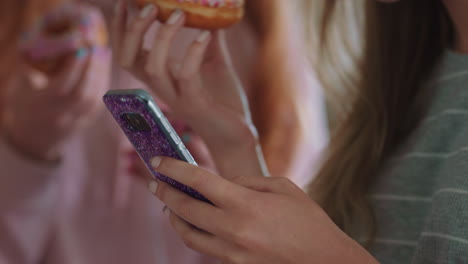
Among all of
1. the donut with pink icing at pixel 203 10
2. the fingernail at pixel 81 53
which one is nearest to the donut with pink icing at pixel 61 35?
the fingernail at pixel 81 53

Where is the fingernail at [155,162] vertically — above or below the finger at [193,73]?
above

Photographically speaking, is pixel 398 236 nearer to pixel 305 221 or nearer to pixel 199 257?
pixel 305 221

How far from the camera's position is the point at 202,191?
0.43m

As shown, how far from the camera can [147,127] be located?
45 centimetres

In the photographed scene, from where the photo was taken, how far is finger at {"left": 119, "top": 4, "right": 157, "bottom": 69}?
2.42 feet

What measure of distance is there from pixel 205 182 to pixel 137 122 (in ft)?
0.25

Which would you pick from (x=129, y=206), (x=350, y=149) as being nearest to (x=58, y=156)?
(x=129, y=206)

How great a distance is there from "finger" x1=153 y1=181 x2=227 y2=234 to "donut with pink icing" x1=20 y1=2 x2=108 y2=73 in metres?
0.73

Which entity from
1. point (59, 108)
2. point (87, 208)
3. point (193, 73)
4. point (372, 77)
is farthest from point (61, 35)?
point (372, 77)

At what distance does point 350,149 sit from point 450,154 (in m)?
0.19

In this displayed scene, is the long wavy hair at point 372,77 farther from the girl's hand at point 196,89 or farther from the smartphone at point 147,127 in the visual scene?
the smartphone at point 147,127

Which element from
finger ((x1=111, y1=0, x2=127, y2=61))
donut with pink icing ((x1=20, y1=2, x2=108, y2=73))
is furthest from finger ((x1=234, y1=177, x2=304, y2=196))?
donut with pink icing ((x1=20, y1=2, x2=108, y2=73))

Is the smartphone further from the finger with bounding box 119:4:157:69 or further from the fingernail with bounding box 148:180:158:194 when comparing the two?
the finger with bounding box 119:4:157:69

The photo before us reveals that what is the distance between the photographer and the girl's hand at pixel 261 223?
414 millimetres
